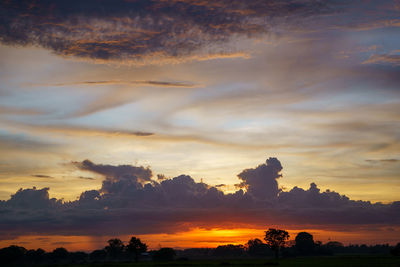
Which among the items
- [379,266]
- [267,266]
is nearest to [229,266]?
[267,266]

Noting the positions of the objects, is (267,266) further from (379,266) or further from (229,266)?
(379,266)

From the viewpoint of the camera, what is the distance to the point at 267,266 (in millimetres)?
126438

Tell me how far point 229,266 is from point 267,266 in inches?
507

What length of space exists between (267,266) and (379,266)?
124ft

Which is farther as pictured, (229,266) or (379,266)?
(229,266)

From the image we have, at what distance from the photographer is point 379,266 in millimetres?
96812

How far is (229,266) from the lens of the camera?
435 ft

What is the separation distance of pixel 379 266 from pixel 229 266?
49.6 m

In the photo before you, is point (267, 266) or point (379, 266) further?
point (267, 266)
